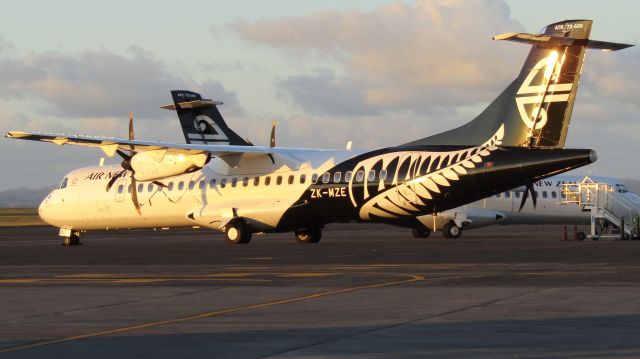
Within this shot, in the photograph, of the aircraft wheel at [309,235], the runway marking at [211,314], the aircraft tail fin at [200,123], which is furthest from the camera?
the aircraft tail fin at [200,123]

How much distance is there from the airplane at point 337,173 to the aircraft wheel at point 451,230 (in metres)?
1.34

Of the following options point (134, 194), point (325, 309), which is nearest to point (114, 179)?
point (134, 194)

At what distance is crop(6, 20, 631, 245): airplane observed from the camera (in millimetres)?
35844

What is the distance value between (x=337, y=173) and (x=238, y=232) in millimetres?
4857

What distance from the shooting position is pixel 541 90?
118ft

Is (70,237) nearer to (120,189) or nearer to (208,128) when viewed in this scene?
(120,189)

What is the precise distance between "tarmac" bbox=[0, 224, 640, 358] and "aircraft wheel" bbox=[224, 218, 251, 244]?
1399cm

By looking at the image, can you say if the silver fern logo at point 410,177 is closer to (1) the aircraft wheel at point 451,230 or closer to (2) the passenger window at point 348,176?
(2) the passenger window at point 348,176

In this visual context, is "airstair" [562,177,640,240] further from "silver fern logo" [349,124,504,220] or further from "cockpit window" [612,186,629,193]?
"silver fern logo" [349,124,504,220]

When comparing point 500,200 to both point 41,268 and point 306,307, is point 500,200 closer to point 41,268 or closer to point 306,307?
point 41,268

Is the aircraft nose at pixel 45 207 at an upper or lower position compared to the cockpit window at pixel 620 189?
lower

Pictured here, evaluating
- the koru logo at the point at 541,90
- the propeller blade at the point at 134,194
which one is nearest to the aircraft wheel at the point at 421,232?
the propeller blade at the point at 134,194

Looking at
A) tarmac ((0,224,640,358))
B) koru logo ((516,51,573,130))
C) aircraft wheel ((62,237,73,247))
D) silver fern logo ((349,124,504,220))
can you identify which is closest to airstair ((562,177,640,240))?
silver fern logo ((349,124,504,220))

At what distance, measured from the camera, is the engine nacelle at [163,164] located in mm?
42250
